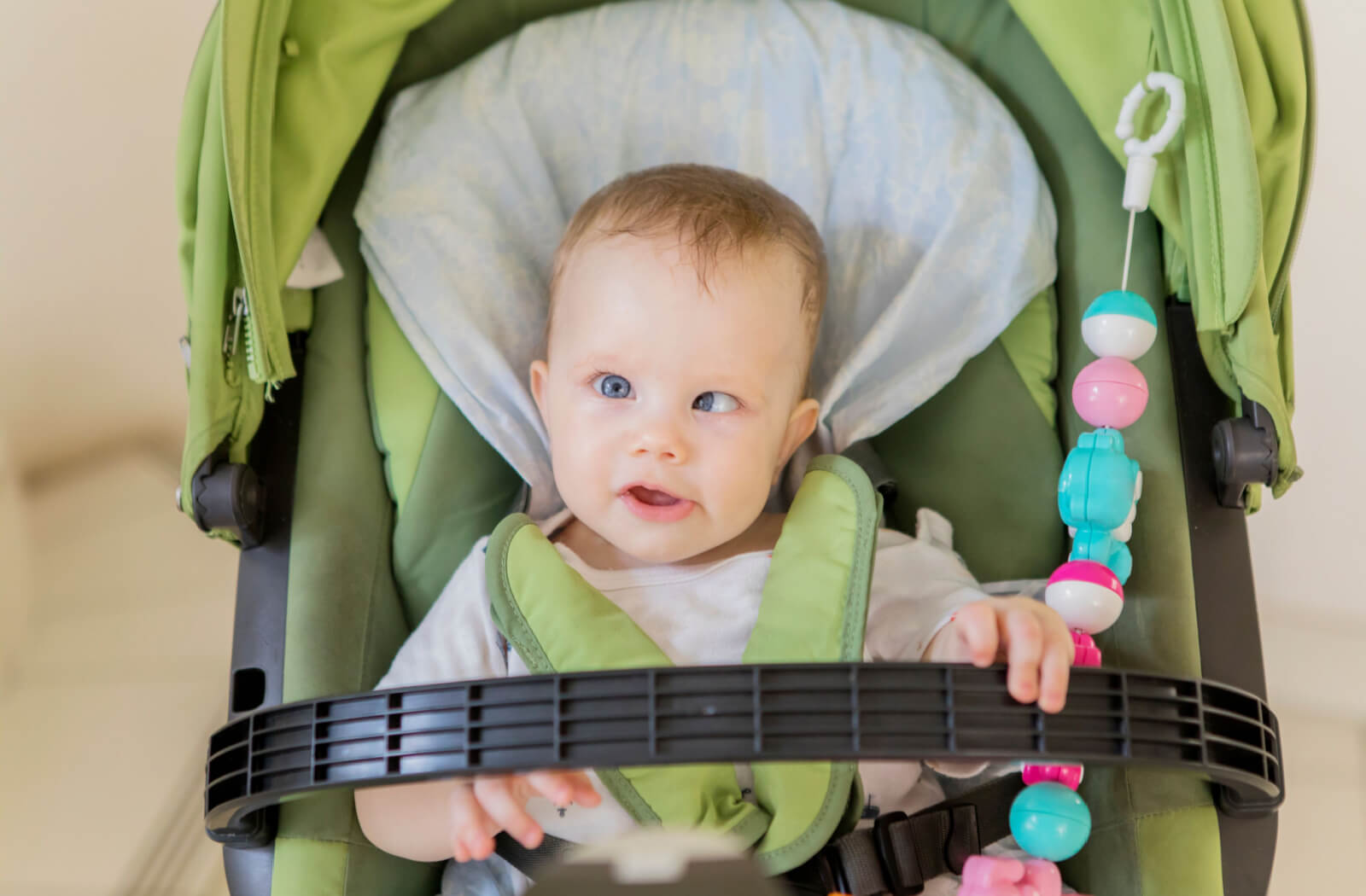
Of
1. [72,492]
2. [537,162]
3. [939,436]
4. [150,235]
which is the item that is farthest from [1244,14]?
[72,492]

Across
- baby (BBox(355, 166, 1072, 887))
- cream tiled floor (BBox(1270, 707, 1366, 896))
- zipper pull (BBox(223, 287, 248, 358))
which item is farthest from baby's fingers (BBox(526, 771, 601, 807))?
cream tiled floor (BBox(1270, 707, 1366, 896))

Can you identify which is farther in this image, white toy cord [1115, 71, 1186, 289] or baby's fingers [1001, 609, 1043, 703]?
white toy cord [1115, 71, 1186, 289]

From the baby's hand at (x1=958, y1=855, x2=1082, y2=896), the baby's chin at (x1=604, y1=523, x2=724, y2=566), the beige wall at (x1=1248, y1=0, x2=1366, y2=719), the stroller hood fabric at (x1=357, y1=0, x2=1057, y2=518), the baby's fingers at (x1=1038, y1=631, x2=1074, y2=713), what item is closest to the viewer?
the baby's fingers at (x1=1038, y1=631, x2=1074, y2=713)

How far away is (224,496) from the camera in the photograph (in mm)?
1041

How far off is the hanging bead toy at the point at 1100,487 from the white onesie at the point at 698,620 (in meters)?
0.09

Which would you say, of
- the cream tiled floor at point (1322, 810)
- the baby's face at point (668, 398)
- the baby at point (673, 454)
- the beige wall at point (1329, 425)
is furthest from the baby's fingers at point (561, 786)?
the beige wall at point (1329, 425)

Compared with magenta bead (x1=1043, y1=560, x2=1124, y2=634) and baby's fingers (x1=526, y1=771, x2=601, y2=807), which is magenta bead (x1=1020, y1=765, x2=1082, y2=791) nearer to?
magenta bead (x1=1043, y1=560, x2=1124, y2=634)

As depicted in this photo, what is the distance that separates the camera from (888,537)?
1143 millimetres

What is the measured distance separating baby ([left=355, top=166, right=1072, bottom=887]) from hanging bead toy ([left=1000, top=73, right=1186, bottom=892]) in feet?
0.29

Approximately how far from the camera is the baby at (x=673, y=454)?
3.29 feet

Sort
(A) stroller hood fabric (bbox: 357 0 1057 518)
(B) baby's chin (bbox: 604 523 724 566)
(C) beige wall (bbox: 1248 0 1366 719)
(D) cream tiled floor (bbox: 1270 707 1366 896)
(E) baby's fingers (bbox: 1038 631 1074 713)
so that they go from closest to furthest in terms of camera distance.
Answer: (E) baby's fingers (bbox: 1038 631 1074 713) < (B) baby's chin (bbox: 604 523 724 566) < (A) stroller hood fabric (bbox: 357 0 1057 518) < (D) cream tiled floor (bbox: 1270 707 1366 896) < (C) beige wall (bbox: 1248 0 1366 719)

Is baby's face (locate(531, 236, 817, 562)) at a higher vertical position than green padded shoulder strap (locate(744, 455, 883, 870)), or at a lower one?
higher

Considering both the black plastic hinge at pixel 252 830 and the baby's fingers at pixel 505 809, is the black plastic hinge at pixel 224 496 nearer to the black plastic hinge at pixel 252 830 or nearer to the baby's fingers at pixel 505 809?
the black plastic hinge at pixel 252 830

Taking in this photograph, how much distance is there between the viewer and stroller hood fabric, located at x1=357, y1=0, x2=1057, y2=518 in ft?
3.86
